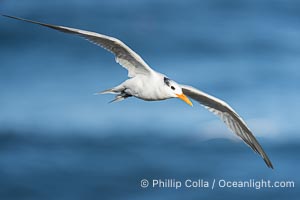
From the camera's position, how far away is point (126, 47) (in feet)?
14.7

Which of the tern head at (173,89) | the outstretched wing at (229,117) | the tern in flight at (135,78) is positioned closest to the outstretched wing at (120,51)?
the tern in flight at (135,78)

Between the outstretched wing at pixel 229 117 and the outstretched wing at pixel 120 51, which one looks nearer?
the outstretched wing at pixel 120 51

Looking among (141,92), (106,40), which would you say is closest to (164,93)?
(141,92)

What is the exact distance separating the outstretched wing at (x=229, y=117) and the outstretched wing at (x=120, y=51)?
0.48 m

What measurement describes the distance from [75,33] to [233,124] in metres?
1.48

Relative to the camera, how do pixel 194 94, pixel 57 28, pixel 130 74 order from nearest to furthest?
pixel 57 28, pixel 130 74, pixel 194 94

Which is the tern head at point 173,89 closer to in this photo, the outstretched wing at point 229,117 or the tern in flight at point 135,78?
the tern in flight at point 135,78

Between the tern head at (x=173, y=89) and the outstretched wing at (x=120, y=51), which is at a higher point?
the outstretched wing at (x=120, y=51)

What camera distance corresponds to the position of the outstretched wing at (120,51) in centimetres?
440

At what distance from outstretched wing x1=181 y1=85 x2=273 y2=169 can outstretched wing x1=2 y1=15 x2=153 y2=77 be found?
1.58 ft

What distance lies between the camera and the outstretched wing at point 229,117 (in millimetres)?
5012

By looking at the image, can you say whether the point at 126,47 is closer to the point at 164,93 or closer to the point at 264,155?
the point at 164,93

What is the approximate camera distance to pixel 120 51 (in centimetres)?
458

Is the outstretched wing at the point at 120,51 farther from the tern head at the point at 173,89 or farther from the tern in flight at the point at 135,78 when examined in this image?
the tern head at the point at 173,89
